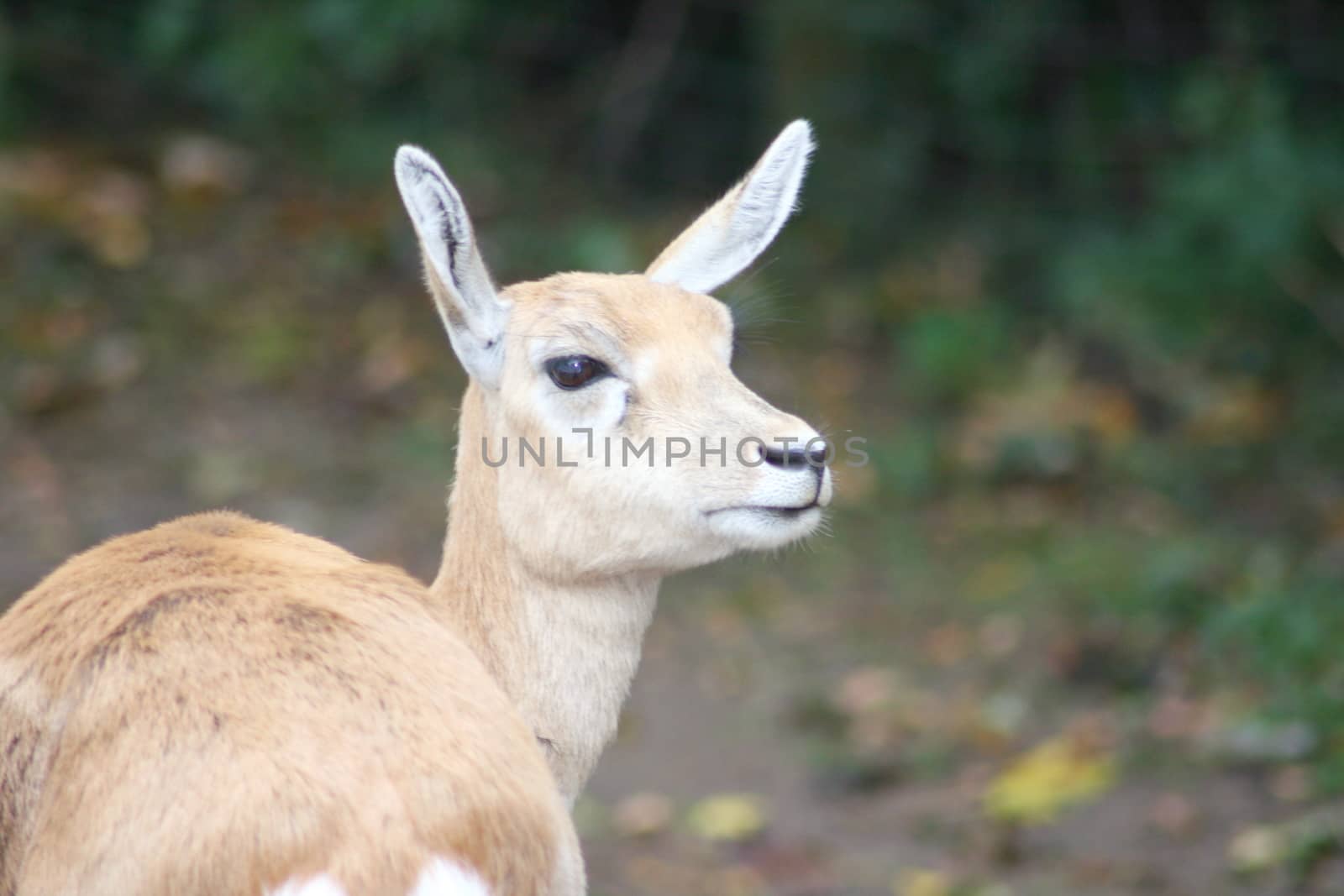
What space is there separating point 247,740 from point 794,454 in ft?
3.47

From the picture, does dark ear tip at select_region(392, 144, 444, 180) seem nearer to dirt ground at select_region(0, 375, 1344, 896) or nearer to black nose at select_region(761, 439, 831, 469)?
black nose at select_region(761, 439, 831, 469)

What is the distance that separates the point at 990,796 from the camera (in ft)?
18.4

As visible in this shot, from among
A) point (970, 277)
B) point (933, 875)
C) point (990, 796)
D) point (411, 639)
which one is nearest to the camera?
point (411, 639)

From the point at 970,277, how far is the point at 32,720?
6.85 metres

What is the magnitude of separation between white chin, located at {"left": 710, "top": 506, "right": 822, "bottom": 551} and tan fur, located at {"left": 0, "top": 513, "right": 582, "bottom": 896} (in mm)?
506

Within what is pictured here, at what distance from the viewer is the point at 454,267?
3.02 meters

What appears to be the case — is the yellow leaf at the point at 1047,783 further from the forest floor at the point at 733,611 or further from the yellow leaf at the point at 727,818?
the yellow leaf at the point at 727,818

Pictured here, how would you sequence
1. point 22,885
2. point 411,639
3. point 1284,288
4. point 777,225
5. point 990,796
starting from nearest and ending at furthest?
point 22,885, point 411,639, point 777,225, point 990,796, point 1284,288

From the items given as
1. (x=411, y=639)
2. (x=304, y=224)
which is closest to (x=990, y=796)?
(x=411, y=639)

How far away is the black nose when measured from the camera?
9.48ft

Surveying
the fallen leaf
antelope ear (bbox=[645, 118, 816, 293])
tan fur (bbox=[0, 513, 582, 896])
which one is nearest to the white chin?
tan fur (bbox=[0, 513, 582, 896])

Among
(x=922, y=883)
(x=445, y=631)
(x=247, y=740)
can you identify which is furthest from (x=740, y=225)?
(x=922, y=883)

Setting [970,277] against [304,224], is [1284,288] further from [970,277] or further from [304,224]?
[304,224]

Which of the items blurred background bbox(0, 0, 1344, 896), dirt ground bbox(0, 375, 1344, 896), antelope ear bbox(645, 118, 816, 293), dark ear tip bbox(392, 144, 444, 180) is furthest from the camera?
blurred background bbox(0, 0, 1344, 896)
